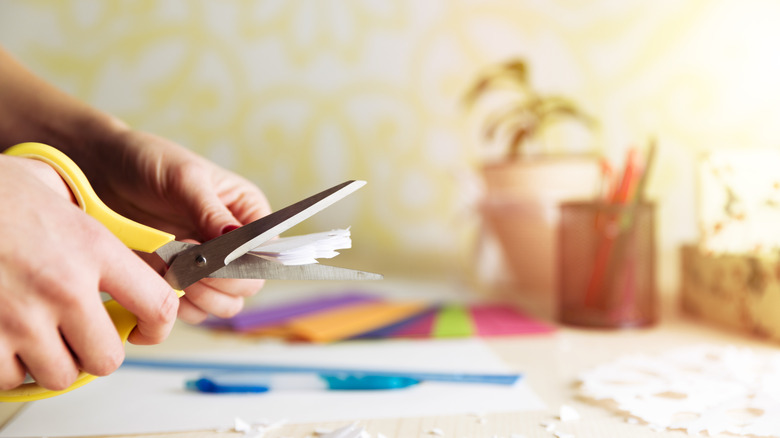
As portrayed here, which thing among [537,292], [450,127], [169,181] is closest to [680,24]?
[450,127]

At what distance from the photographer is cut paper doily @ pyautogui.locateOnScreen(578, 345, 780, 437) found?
0.36 metres

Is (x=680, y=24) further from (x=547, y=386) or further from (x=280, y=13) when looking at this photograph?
(x=547, y=386)

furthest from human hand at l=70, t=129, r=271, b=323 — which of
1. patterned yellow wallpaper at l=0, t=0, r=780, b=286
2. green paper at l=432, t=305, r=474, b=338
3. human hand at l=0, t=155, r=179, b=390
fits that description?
patterned yellow wallpaper at l=0, t=0, r=780, b=286

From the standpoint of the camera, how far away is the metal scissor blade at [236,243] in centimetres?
35

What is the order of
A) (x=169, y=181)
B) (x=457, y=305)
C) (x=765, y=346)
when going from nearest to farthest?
(x=169, y=181)
(x=765, y=346)
(x=457, y=305)

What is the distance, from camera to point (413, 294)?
2.89 feet

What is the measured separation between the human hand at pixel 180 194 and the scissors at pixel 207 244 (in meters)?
0.04

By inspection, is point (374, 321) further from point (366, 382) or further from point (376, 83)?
point (376, 83)

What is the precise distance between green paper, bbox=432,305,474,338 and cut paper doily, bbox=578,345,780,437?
0.17 m

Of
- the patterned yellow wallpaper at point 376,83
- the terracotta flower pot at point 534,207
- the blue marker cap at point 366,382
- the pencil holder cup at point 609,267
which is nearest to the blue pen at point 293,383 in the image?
the blue marker cap at point 366,382

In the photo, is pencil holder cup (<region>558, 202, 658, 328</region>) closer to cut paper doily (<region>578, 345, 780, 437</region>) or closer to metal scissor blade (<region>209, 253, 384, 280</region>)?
cut paper doily (<region>578, 345, 780, 437</region>)

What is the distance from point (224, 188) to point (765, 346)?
0.51m

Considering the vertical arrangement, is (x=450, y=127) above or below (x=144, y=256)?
above

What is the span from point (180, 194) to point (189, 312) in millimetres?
89
